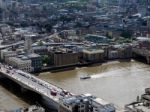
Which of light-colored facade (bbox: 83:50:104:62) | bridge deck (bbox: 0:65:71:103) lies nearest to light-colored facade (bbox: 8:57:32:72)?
bridge deck (bbox: 0:65:71:103)

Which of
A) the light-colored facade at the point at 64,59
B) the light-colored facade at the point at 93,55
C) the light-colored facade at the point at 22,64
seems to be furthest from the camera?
the light-colored facade at the point at 93,55

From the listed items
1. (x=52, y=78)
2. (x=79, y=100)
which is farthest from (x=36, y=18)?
(x=79, y=100)

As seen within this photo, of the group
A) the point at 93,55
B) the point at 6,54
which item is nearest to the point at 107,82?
the point at 93,55

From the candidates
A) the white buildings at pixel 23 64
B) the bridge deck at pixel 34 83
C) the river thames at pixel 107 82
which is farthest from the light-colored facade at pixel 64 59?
the bridge deck at pixel 34 83

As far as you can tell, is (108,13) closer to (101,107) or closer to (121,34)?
(121,34)

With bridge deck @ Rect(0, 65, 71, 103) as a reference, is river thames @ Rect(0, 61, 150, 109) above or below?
below

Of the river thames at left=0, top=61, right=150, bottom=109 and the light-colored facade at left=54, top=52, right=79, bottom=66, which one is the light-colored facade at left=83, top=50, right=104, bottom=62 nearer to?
the river thames at left=0, top=61, right=150, bottom=109

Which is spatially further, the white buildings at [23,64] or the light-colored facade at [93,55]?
the light-colored facade at [93,55]

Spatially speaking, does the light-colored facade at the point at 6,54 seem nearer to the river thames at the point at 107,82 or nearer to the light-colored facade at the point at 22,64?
the light-colored facade at the point at 22,64

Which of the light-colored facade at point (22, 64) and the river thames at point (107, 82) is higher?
the light-colored facade at point (22, 64)
